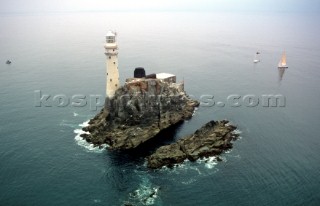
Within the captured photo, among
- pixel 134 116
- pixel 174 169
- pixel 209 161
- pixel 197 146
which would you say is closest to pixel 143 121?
pixel 134 116

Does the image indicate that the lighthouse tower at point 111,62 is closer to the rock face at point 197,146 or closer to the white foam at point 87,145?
the white foam at point 87,145

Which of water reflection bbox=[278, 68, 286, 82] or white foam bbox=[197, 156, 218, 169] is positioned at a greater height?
water reflection bbox=[278, 68, 286, 82]

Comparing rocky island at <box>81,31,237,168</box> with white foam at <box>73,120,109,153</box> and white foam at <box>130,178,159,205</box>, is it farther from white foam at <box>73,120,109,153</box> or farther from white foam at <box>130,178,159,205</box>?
white foam at <box>130,178,159,205</box>

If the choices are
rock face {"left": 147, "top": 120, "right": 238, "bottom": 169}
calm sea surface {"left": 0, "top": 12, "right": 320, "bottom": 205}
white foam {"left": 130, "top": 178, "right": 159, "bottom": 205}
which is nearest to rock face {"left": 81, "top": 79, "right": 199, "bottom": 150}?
calm sea surface {"left": 0, "top": 12, "right": 320, "bottom": 205}

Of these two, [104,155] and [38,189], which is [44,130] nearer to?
[104,155]

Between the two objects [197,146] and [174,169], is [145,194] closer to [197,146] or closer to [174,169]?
[174,169]
